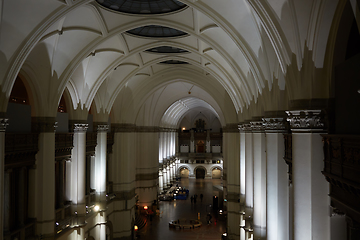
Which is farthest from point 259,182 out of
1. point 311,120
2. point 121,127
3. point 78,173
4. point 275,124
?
point 121,127

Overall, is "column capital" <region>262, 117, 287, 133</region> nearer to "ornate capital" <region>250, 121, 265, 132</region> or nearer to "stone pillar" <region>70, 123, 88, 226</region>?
"ornate capital" <region>250, 121, 265, 132</region>

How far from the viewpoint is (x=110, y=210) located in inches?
851

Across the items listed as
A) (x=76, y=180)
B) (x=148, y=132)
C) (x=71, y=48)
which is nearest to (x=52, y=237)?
(x=76, y=180)

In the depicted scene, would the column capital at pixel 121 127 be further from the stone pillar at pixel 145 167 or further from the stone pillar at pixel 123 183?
the stone pillar at pixel 145 167

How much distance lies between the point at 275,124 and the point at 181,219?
769 inches

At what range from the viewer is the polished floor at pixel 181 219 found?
23.1 metres

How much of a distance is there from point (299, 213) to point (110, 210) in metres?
17.1

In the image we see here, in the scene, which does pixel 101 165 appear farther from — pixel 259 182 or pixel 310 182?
pixel 310 182

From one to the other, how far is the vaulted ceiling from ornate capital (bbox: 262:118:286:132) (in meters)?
0.48

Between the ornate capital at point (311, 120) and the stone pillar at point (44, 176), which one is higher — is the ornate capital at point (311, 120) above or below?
above

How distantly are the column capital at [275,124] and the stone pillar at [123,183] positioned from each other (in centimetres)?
1497

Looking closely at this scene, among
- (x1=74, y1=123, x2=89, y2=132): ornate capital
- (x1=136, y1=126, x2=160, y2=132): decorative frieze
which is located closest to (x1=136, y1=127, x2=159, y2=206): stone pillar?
(x1=136, y1=126, x2=160, y2=132): decorative frieze

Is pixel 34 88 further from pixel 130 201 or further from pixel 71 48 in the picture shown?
pixel 130 201

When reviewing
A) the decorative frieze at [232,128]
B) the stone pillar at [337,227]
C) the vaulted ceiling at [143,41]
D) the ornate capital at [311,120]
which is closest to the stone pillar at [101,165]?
the vaulted ceiling at [143,41]
